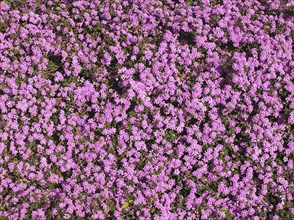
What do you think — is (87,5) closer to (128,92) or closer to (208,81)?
(128,92)

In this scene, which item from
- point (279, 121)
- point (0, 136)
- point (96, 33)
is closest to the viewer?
point (0, 136)

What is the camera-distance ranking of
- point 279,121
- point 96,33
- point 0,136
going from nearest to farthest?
point 0,136, point 279,121, point 96,33

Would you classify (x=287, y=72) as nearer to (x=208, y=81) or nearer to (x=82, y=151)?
(x=208, y=81)

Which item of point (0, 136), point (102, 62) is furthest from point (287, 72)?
point (0, 136)

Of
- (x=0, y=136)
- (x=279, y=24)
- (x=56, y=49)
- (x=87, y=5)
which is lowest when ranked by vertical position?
(x=0, y=136)

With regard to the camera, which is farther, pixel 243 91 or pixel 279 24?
pixel 279 24

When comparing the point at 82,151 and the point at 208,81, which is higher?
the point at 208,81
